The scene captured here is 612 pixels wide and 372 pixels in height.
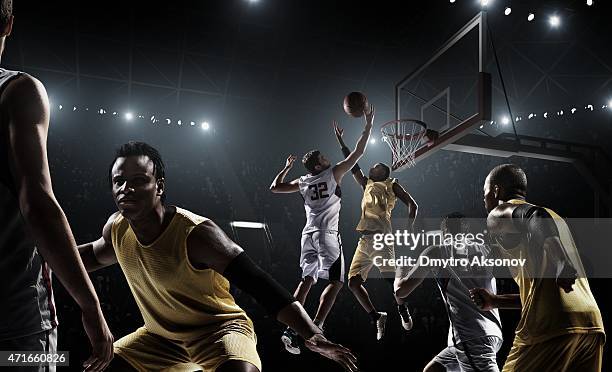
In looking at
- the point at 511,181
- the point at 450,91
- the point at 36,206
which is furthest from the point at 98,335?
the point at 450,91

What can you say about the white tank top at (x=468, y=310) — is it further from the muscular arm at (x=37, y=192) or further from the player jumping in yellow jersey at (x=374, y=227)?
the muscular arm at (x=37, y=192)

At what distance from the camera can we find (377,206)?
725 centimetres

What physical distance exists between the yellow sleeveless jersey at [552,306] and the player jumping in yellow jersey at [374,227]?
353 centimetres

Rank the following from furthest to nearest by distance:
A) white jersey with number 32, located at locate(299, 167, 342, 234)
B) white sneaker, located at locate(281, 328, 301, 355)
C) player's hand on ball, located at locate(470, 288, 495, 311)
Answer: white jersey with number 32, located at locate(299, 167, 342, 234), white sneaker, located at locate(281, 328, 301, 355), player's hand on ball, located at locate(470, 288, 495, 311)

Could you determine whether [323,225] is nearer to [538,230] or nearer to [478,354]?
[478,354]

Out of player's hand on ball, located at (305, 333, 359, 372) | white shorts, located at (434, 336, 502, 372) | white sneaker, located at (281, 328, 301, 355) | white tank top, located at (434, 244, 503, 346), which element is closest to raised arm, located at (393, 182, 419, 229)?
white sneaker, located at (281, 328, 301, 355)

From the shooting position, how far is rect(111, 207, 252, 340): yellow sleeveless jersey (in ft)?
8.73

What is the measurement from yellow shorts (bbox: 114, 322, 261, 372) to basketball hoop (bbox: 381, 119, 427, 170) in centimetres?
578

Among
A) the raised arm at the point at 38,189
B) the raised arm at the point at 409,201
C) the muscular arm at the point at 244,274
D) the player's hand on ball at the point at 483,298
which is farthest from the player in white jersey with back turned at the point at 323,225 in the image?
the raised arm at the point at 38,189

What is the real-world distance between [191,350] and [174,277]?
Result: 392 mm

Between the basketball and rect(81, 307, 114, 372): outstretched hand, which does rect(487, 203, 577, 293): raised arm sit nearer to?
rect(81, 307, 114, 372): outstretched hand

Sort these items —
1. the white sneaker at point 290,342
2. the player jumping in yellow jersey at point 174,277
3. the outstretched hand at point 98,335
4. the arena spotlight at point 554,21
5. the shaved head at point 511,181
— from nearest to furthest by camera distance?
the outstretched hand at point 98,335, the player jumping in yellow jersey at point 174,277, the shaved head at point 511,181, the white sneaker at point 290,342, the arena spotlight at point 554,21

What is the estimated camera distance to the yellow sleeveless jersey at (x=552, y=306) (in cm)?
301

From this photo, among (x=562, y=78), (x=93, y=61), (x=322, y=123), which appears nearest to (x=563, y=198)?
(x=562, y=78)
